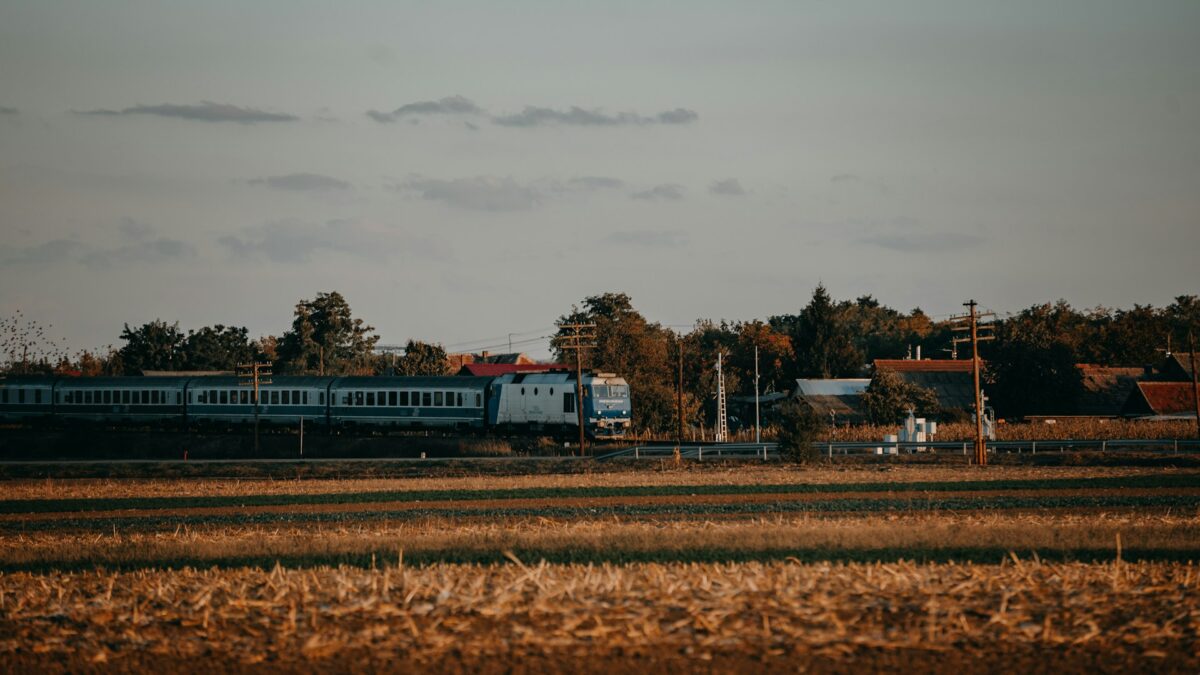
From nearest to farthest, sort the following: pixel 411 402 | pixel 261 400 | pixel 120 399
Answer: pixel 411 402 < pixel 261 400 < pixel 120 399

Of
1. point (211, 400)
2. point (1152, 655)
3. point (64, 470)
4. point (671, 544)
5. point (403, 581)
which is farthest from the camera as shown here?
point (211, 400)

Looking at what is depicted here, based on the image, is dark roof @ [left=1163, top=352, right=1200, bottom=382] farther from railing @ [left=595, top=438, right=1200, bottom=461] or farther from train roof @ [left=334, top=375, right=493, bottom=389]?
Answer: train roof @ [left=334, top=375, right=493, bottom=389]

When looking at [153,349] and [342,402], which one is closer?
[342,402]

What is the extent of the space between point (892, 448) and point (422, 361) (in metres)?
→ 91.3

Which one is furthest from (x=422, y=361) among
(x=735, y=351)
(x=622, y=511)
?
(x=622, y=511)

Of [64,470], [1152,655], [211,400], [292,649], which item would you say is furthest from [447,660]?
[211,400]

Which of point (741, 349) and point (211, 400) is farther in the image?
point (741, 349)

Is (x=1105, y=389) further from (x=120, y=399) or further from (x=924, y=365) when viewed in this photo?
(x=120, y=399)

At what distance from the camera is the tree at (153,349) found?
499 feet

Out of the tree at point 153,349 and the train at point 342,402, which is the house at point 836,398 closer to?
the train at point 342,402

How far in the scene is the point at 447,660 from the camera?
14141 millimetres

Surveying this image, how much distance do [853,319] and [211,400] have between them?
407 ft

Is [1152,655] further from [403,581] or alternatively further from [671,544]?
[671,544]

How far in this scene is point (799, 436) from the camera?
58094 millimetres
